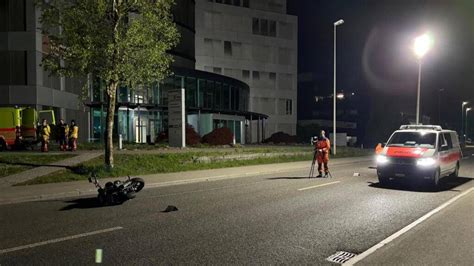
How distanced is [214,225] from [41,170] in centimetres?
1072

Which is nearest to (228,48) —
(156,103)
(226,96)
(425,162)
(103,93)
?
(226,96)

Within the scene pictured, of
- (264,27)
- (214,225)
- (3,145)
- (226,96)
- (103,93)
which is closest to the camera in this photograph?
(214,225)

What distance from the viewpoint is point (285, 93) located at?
205ft

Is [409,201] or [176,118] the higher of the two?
[176,118]

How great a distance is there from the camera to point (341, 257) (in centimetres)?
556

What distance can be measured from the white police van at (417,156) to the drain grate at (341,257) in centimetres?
767

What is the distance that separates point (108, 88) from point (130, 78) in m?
1.08

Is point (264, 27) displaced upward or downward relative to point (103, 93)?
upward

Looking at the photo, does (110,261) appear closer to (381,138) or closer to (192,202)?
(192,202)

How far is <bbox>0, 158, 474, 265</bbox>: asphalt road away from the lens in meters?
5.62

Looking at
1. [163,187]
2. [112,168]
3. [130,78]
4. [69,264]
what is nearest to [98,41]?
[130,78]

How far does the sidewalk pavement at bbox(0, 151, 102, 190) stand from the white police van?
1269cm

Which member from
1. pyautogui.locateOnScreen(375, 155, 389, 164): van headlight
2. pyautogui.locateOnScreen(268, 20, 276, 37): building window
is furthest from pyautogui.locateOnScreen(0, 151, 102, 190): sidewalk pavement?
pyautogui.locateOnScreen(268, 20, 276, 37): building window

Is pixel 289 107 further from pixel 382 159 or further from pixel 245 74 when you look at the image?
pixel 382 159
